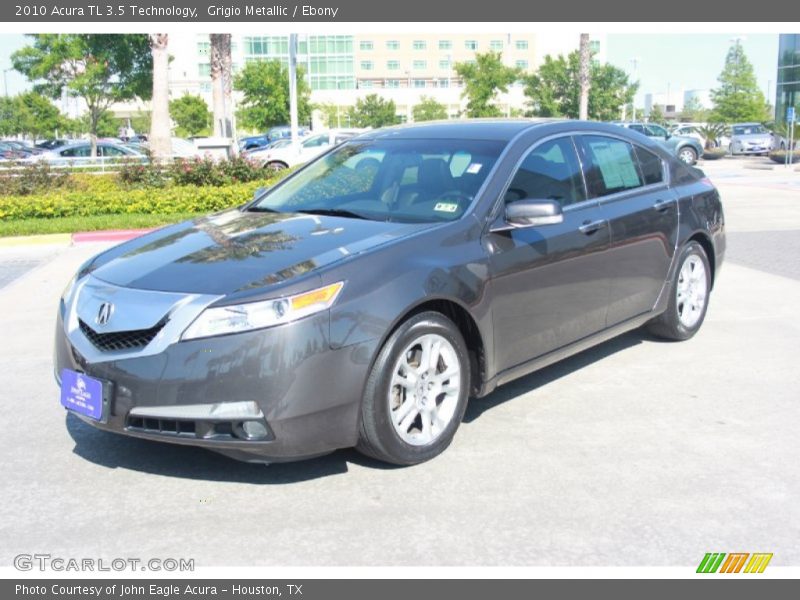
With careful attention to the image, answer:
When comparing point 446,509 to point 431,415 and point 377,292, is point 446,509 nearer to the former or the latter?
point 431,415

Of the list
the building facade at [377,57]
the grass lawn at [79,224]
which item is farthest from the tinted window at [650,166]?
the building facade at [377,57]

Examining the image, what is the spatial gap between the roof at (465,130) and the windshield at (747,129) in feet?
143

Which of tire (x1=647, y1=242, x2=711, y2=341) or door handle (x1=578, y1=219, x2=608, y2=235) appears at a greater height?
door handle (x1=578, y1=219, x2=608, y2=235)

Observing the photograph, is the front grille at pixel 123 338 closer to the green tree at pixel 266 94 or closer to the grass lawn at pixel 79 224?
the grass lawn at pixel 79 224

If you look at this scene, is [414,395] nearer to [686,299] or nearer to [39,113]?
[686,299]

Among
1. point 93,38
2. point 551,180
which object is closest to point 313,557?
point 551,180

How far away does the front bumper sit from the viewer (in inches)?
149

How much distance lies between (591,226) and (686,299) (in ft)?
5.47

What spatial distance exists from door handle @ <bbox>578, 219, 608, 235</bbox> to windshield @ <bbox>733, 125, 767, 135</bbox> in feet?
143

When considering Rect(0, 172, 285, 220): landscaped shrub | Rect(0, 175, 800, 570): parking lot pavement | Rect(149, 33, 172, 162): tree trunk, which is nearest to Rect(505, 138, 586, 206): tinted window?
Rect(0, 175, 800, 570): parking lot pavement

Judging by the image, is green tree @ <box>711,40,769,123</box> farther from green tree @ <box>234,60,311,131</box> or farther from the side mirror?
the side mirror

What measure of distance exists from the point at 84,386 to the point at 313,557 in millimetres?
1401

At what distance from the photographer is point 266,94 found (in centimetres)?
6544

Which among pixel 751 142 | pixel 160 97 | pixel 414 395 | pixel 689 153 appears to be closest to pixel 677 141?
pixel 689 153
